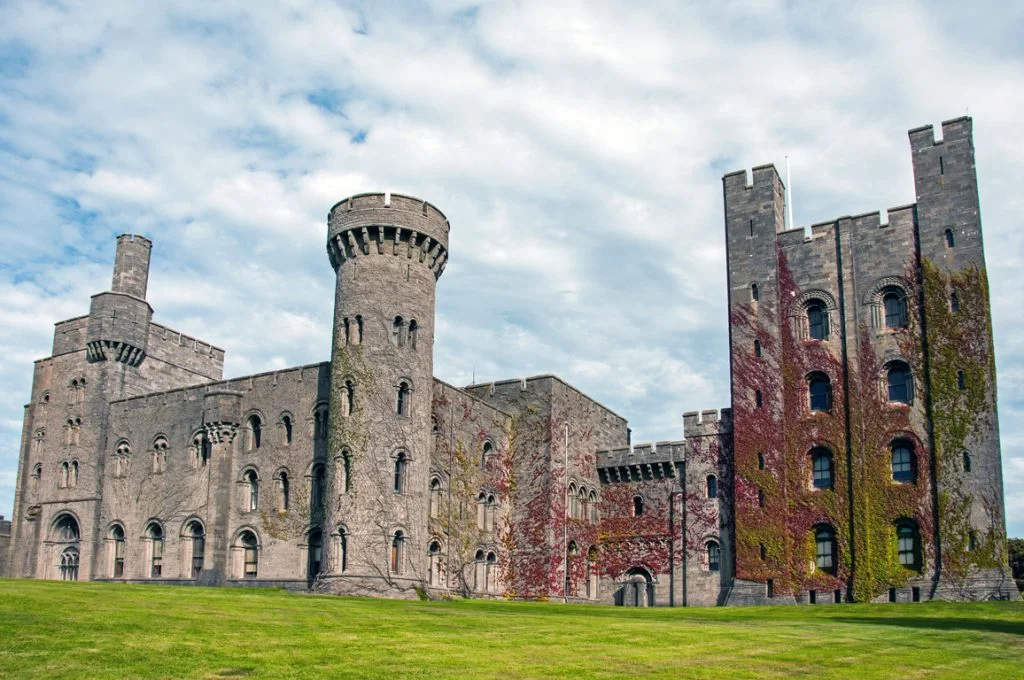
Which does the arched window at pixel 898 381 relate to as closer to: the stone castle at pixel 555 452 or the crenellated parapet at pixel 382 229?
the stone castle at pixel 555 452

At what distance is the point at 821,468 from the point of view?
4425 centimetres

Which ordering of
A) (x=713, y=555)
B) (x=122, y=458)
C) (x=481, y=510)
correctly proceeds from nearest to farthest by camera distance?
(x=713, y=555) < (x=481, y=510) < (x=122, y=458)

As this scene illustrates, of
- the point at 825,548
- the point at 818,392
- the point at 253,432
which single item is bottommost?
the point at 825,548

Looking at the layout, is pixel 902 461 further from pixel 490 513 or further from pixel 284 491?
pixel 284 491

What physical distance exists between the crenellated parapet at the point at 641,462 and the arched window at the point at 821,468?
629cm

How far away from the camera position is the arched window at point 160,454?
46594 mm

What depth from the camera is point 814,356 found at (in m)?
45.0

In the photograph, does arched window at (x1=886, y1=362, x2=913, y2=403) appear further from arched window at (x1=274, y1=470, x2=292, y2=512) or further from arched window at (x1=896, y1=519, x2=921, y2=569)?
arched window at (x1=274, y1=470, x2=292, y2=512)

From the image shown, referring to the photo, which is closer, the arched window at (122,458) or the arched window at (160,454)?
the arched window at (160,454)

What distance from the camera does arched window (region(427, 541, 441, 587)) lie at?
42.2 m

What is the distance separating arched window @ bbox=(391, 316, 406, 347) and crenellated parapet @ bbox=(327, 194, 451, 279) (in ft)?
8.95

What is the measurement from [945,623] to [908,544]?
13510 mm

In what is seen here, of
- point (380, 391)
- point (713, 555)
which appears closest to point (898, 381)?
point (713, 555)

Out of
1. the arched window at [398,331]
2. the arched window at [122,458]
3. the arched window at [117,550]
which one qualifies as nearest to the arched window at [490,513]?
the arched window at [398,331]
